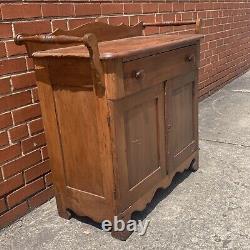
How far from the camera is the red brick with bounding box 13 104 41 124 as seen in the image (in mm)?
2414

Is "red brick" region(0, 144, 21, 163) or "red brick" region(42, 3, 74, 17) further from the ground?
"red brick" region(42, 3, 74, 17)

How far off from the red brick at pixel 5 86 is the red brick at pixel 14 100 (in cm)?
4

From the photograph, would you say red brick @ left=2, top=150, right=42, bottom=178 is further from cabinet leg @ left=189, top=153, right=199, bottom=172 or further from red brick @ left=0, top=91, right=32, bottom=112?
cabinet leg @ left=189, top=153, right=199, bottom=172

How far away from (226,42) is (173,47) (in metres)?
3.52

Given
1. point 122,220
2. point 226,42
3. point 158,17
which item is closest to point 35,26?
point 122,220

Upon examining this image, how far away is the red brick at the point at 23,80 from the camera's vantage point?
236 cm

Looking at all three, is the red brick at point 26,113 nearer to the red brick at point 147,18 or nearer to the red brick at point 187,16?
the red brick at point 147,18

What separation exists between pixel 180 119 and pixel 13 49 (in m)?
1.29

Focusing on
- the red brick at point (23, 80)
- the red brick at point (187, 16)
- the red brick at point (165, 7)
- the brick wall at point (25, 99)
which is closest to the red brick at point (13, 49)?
the brick wall at point (25, 99)

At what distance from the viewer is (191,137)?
9.54ft

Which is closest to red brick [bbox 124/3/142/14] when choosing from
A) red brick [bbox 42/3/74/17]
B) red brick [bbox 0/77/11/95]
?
red brick [bbox 42/3/74/17]

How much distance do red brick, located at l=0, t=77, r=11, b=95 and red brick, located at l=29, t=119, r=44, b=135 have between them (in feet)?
1.03

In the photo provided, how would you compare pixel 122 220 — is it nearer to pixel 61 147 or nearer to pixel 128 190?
pixel 128 190

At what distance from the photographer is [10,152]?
2410 mm
